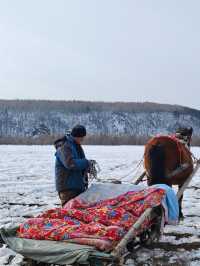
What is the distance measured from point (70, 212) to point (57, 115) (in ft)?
257

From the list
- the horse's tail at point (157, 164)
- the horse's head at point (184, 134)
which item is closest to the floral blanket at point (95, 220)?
the horse's tail at point (157, 164)

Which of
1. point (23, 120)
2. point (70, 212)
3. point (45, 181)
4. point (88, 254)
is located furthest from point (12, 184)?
point (23, 120)

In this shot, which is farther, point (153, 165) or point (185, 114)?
point (185, 114)

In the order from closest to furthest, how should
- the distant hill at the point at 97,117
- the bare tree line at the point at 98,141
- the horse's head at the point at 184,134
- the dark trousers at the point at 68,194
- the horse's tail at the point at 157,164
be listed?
the dark trousers at the point at 68,194 < the horse's tail at the point at 157,164 < the horse's head at the point at 184,134 < the bare tree line at the point at 98,141 < the distant hill at the point at 97,117

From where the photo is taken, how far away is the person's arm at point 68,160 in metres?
5.85

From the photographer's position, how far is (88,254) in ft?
13.3

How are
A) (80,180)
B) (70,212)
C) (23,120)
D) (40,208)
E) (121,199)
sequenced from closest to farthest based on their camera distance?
1. (70,212)
2. (121,199)
3. (80,180)
4. (40,208)
5. (23,120)

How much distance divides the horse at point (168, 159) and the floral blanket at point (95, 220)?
854mm

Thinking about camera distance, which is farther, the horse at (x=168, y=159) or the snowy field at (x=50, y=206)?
the horse at (x=168, y=159)

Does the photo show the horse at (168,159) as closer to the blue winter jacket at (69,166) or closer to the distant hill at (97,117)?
the blue winter jacket at (69,166)

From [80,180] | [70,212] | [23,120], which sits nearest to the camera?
[70,212]

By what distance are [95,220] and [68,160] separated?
3.29ft

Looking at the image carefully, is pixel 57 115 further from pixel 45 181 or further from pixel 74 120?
pixel 45 181

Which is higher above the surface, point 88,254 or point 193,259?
point 88,254
